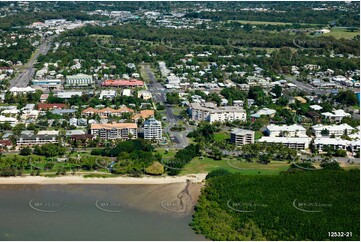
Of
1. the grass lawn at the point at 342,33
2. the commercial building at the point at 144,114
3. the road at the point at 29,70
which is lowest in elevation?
the road at the point at 29,70

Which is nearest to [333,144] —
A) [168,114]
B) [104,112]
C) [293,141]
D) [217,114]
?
[293,141]

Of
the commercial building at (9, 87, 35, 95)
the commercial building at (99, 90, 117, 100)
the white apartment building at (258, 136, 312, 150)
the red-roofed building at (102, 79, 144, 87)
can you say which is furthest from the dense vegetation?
the commercial building at (9, 87, 35, 95)

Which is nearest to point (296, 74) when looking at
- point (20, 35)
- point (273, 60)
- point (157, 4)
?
point (273, 60)

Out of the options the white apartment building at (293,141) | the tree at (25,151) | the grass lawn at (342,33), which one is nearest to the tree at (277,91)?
the white apartment building at (293,141)

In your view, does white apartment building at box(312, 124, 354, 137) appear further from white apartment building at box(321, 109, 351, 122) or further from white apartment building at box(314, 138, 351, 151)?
white apartment building at box(321, 109, 351, 122)

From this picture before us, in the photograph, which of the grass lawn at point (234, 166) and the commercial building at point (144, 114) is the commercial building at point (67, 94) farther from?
the grass lawn at point (234, 166)

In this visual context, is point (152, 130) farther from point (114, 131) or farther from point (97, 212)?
point (97, 212)
